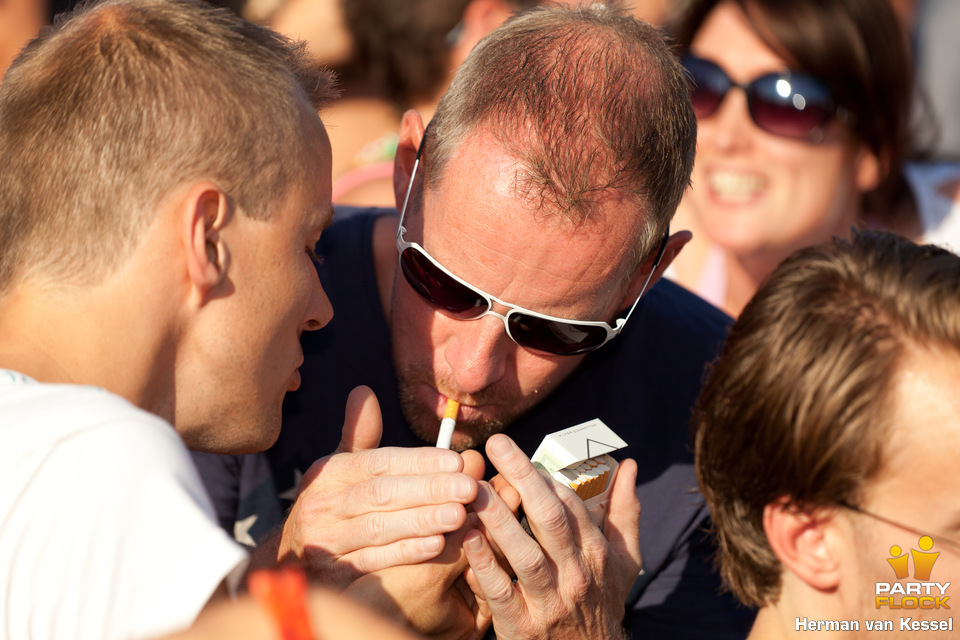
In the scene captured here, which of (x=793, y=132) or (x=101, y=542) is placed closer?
(x=101, y=542)

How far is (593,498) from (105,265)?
49.2 inches

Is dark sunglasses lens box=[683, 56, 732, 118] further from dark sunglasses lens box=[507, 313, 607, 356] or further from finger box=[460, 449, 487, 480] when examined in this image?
finger box=[460, 449, 487, 480]

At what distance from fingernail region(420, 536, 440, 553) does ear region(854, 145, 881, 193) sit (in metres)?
3.74

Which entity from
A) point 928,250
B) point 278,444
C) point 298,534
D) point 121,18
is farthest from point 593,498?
point 121,18

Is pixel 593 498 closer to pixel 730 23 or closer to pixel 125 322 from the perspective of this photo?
pixel 125 322

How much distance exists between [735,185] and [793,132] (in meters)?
0.47

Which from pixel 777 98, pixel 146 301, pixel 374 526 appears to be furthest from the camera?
pixel 777 98

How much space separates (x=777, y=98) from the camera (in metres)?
4.43

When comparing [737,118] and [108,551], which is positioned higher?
[108,551]

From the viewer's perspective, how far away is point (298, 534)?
6.82 feet

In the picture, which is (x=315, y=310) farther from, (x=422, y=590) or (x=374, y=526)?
(x=422, y=590)

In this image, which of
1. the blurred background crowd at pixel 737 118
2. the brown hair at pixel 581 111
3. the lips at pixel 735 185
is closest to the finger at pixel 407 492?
the brown hair at pixel 581 111

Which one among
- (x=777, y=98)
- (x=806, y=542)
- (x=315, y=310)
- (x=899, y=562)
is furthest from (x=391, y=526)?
(x=777, y=98)

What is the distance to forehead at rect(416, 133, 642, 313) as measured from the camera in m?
2.35
